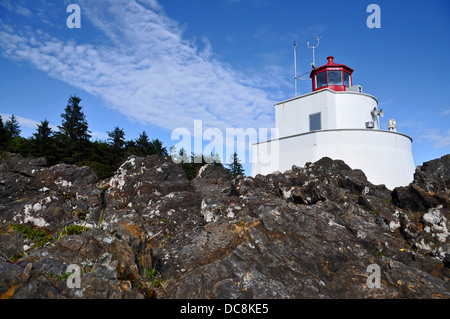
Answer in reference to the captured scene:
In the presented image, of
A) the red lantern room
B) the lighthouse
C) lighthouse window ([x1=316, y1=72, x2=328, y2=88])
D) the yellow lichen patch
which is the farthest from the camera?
lighthouse window ([x1=316, y1=72, x2=328, y2=88])

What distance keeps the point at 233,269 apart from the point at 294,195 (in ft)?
25.5

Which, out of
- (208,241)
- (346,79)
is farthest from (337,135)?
(208,241)

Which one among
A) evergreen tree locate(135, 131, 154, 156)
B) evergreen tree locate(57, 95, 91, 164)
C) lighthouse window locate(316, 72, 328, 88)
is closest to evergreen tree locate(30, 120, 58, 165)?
evergreen tree locate(57, 95, 91, 164)

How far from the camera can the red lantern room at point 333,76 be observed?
2958 centimetres

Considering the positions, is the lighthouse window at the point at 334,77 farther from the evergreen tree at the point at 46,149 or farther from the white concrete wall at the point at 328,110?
the evergreen tree at the point at 46,149

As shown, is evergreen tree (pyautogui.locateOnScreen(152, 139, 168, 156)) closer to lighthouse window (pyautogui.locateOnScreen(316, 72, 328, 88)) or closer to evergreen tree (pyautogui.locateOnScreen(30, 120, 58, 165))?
evergreen tree (pyautogui.locateOnScreen(30, 120, 58, 165))

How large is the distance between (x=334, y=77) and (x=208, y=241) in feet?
88.6

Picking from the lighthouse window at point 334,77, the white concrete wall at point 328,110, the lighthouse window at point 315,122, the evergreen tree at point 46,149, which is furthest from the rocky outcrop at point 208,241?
the evergreen tree at point 46,149

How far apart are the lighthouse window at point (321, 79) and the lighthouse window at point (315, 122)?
5.52 m

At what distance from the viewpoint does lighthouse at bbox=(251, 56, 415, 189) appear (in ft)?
73.2

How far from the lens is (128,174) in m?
14.6
